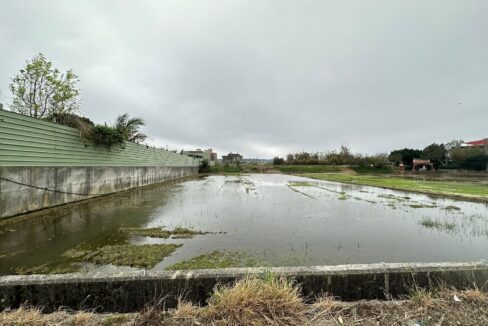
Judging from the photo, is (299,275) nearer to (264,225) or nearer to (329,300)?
(329,300)

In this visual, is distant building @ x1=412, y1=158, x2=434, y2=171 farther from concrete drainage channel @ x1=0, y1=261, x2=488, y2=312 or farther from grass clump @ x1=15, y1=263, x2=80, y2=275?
grass clump @ x1=15, y1=263, x2=80, y2=275

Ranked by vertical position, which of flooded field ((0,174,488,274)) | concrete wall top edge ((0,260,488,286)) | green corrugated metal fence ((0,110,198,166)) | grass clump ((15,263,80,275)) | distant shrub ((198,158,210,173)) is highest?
green corrugated metal fence ((0,110,198,166))

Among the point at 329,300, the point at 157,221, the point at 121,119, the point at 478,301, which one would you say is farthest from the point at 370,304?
the point at 121,119

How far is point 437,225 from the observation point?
6.86m

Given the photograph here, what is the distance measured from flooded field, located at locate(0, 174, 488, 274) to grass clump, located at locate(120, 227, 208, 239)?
0.07 meters

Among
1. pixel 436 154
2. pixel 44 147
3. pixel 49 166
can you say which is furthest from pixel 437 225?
pixel 436 154

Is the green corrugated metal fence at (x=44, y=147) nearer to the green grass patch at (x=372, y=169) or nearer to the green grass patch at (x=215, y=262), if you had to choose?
the green grass patch at (x=215, y=262)

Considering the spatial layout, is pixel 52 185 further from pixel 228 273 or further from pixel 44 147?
pixel 228 273

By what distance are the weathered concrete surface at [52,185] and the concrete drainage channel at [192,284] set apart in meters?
5.88

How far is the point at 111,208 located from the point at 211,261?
247 inches

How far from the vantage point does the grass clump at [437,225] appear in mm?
6543

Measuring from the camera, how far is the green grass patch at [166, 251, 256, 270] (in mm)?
3854

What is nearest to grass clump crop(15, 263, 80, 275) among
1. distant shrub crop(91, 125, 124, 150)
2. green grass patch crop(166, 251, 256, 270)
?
green grass patch crop(166, 251, 256, 270)

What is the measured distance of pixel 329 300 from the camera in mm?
2209
